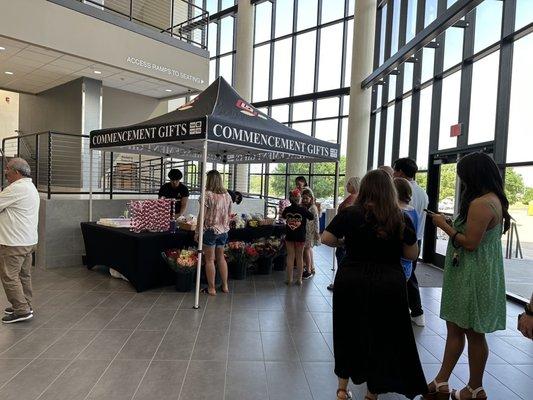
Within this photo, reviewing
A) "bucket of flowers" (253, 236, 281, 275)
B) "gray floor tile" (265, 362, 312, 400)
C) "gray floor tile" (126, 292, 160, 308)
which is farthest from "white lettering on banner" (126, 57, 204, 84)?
"gray floor tile" (265, 362, 312, 400)

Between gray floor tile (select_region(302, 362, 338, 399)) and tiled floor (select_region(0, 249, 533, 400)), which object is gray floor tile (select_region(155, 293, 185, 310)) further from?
gray floor tile (select_region(302, 362, 338, 399))

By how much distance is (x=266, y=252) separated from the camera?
5.99 meters

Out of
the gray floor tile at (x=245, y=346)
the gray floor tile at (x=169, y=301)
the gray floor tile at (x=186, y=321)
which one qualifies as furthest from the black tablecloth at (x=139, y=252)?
the gray floor tile at (x=245, y=346)

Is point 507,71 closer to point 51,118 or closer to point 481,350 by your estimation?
point 481,350

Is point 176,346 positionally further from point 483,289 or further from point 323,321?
point 483,289

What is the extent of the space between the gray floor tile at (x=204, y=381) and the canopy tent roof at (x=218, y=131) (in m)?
2.36

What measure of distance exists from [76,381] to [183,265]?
222 centimetres

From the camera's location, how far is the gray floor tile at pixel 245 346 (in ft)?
10.6

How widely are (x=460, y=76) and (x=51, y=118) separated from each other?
10.4 meters

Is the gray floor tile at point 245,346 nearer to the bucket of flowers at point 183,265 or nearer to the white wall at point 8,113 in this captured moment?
the bucket of flowers at point 183,265

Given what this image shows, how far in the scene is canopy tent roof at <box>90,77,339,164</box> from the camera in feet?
14.6

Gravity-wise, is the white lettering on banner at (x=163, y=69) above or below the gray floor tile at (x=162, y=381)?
above

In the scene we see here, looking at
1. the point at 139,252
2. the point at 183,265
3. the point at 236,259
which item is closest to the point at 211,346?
the point at 183,265

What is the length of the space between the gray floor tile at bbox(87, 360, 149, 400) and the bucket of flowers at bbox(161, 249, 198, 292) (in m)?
1.89
